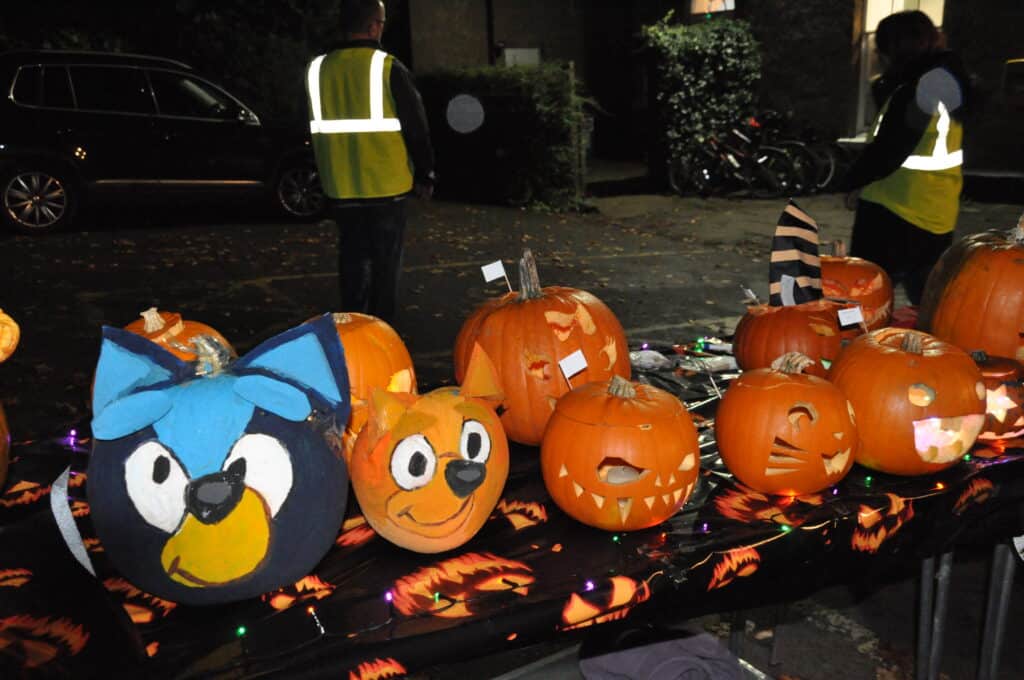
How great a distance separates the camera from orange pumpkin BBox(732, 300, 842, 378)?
246cm

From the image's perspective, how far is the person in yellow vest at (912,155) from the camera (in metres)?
3.92

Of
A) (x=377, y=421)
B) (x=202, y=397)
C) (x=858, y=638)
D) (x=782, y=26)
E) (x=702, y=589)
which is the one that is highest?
(x=782, y=26)

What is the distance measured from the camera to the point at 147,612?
151cm

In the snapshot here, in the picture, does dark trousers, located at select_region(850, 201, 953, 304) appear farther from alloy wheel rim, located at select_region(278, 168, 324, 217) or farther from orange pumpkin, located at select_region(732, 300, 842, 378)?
alloy wheel rim, located at select_region(278, 168, 324, 217)

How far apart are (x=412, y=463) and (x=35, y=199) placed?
32.0ft

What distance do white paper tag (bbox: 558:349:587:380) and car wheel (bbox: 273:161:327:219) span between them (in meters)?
9.19

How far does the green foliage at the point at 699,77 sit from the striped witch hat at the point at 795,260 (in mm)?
12030

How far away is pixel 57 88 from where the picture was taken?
31.0ft

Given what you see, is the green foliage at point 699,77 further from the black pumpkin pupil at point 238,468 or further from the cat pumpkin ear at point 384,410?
the black pumpkin pupil at point 238,468

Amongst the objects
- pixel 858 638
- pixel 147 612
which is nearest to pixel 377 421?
pixel 147 612

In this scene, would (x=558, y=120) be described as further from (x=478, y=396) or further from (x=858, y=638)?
(x=478, y=396)

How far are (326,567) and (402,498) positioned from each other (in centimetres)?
22

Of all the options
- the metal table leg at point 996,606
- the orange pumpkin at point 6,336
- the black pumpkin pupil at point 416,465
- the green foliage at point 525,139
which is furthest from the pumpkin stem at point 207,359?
the green foliage at point 525,139

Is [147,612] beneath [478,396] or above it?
beneath
